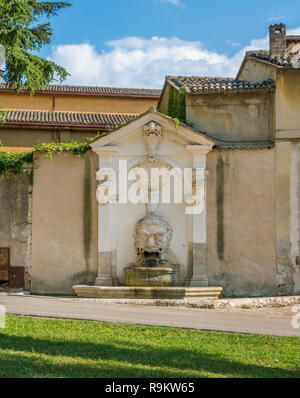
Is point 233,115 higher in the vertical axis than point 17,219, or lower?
higher

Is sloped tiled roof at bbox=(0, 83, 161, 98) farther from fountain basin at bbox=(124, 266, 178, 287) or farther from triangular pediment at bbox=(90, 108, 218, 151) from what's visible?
fountain basin at bbox=(124, 266, 178, 287)

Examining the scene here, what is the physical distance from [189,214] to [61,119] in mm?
12323

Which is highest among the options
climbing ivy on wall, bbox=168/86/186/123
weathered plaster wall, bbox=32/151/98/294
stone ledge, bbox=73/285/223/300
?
climbing ivy on wall, bbox=168/86/186/123

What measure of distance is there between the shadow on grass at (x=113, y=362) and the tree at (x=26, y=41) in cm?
895

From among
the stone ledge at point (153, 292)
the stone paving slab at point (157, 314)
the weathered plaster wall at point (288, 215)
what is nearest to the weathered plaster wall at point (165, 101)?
the weathered plaster wall at point (288, 215)

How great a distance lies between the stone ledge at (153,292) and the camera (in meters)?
15.4

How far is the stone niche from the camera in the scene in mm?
16625

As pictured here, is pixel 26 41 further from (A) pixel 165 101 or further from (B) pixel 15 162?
(A) pixel 165 101

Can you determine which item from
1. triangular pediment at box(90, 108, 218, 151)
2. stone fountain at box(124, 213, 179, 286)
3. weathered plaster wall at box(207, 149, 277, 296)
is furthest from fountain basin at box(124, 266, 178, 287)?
triangular pediment at box(90, 108, 218, 151)

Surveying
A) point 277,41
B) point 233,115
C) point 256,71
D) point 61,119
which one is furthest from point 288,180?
point 61,119

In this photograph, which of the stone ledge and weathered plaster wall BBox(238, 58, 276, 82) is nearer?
the stone ledge

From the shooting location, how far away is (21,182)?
58.3 ft

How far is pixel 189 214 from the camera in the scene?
55.5 ft

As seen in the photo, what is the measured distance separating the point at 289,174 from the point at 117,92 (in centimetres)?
1653
